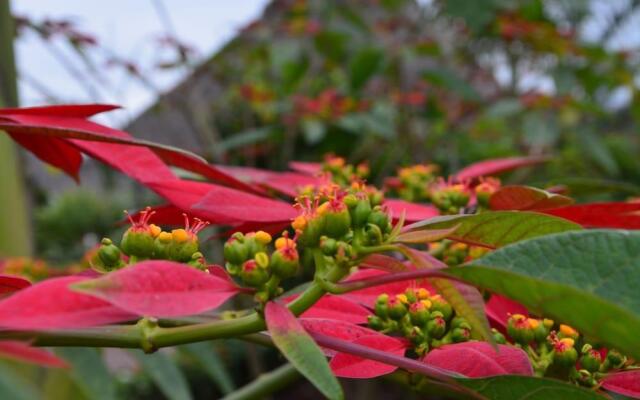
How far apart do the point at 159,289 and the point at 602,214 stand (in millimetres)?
241

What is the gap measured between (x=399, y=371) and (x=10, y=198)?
2.14 feet

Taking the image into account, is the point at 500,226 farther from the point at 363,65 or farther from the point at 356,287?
the point at 363,65

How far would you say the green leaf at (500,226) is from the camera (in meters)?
0.28

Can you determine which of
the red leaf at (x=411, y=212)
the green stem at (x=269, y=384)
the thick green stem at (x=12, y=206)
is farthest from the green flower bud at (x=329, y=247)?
the thick green stem at (x=12, y=206)

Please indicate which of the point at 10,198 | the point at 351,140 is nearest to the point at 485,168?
the point at 10,198

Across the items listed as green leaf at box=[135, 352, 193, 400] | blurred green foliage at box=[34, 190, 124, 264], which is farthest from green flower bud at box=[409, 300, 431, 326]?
blurred green foliage at box=[34, 190, 124, 264]

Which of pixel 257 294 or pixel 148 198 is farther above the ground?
pixel 257 294

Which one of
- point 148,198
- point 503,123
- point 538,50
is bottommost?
point 148,198

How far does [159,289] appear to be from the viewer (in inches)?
9.2

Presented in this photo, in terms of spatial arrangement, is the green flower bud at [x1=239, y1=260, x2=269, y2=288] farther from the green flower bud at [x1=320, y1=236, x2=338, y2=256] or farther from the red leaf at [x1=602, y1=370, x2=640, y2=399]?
the red leaf at [x1=602, y1=370, x2=640, y2=399]

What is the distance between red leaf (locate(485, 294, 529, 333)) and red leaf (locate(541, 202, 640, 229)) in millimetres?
48

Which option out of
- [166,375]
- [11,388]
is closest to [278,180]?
[11,388]

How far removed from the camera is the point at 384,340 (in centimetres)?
32

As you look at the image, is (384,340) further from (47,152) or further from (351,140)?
(351,140)
